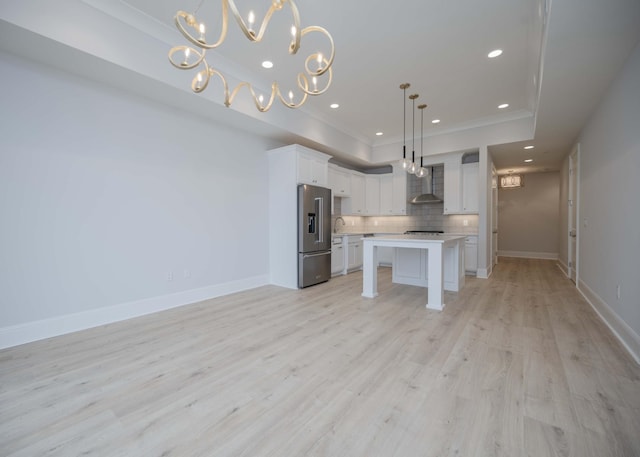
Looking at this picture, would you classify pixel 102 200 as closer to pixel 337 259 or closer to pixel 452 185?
pixel 337 259

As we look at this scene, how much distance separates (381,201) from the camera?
7328mm

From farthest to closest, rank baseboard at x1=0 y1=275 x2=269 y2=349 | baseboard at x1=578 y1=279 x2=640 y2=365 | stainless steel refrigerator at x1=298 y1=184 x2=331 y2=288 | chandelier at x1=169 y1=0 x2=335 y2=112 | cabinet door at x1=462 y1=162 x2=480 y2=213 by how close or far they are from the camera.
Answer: cabinet door at x1=462 y1=162 x2=480 y2=213
stainless steel refrigerator at x1=298 y1=184 x2=331 y2=288
baseboard at x1=0 y1=275 x2=269 y2=349
baseboard at x1=578 y1=279 x2=640 y2=365
chandelier at x1=169 y1=0 x2=335 y2=112

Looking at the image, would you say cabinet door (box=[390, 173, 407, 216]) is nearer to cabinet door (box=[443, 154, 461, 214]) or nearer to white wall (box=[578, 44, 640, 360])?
cabinet door (box=[443, 154, 461, 214])

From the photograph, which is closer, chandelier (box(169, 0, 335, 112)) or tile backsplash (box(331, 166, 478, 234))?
chandelier (box(169, 0, 335, 112))

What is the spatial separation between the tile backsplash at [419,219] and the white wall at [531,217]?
390cm

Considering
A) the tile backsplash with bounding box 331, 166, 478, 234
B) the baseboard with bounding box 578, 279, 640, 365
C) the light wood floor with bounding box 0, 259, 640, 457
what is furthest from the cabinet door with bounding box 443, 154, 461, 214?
the light wood floor with bounding box 0, 259, 640, 457

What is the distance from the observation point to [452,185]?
20.3ft

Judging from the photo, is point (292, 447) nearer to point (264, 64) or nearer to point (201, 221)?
point (201, 221)

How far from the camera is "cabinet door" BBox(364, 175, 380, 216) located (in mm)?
7360

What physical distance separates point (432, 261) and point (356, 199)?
3.58 meters

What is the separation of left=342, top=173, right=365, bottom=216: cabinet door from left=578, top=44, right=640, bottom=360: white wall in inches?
162

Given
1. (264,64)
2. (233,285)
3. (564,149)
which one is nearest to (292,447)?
(233,285)

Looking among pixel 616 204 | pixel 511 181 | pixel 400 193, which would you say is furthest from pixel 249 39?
pixel 511 181

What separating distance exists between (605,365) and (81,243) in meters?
4.80
